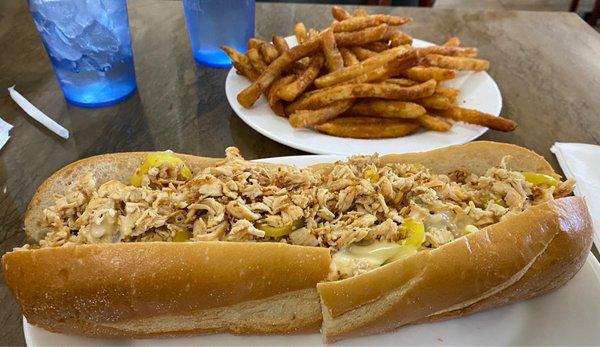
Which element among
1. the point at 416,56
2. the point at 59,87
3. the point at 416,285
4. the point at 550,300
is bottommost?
the point at 59,87

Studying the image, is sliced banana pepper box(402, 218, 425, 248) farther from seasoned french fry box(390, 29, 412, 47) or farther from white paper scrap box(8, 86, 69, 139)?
white paper scrap box(8, 86, 69, 139)

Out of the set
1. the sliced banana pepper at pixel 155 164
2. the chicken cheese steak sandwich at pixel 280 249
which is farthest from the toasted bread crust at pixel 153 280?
the sliced banana pepper at pixel 155 164

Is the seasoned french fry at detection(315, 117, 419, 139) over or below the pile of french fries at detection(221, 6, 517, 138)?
below

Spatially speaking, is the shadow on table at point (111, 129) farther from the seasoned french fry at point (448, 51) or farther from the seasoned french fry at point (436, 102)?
the seasoned french fry at point (448, 51)

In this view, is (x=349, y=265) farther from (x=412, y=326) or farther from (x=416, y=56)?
(x=416, y=56)

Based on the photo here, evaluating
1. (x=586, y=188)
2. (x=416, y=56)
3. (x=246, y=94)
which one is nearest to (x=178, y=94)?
(x=246, y=94)

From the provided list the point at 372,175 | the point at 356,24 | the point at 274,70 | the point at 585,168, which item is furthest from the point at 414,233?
the point at 356,24

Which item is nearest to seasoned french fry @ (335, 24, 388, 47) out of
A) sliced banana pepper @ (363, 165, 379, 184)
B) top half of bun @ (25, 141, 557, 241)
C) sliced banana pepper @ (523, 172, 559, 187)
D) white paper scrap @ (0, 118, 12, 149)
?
top half of bun @ (25, 141, 557, 241)
